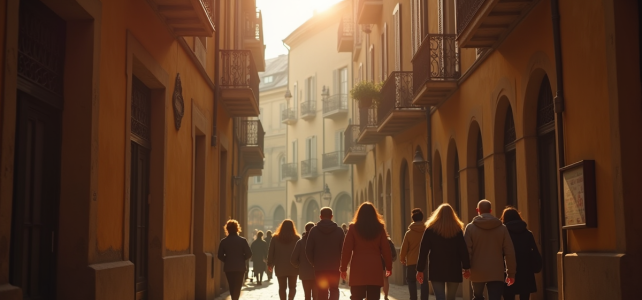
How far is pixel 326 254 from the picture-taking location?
12.3 metres

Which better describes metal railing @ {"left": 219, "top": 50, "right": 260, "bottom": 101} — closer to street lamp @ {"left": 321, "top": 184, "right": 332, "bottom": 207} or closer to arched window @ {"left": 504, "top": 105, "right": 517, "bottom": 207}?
arched window @ {"left": 504, "top": 105, "right": 517, "bottom": 207}

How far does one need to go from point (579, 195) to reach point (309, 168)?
1698 inches

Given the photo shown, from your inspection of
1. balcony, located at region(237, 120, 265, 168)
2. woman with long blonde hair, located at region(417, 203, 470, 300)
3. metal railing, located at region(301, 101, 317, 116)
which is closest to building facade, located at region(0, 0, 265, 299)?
woman with long blonde hair, located at region(417, 203, 470, 300)

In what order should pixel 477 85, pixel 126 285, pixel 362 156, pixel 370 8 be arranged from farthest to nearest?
pixel 362 156 → pixel 370 8 → pixel 477 85 → pixel 126 285

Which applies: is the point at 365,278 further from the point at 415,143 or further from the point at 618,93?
the point at 415,143

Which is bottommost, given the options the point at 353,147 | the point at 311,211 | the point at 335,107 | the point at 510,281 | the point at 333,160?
the point at 510,281

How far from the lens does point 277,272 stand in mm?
15031

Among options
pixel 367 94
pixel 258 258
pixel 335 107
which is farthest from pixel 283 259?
pixel 335 107

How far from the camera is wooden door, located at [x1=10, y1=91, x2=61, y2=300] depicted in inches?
304

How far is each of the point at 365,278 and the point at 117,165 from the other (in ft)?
10.9

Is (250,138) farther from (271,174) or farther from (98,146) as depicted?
(271,174)

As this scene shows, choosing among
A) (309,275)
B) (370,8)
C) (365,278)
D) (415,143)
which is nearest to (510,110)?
(309,275)

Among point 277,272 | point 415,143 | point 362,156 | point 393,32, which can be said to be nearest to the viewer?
point 277,272

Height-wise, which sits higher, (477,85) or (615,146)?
(477,85)
